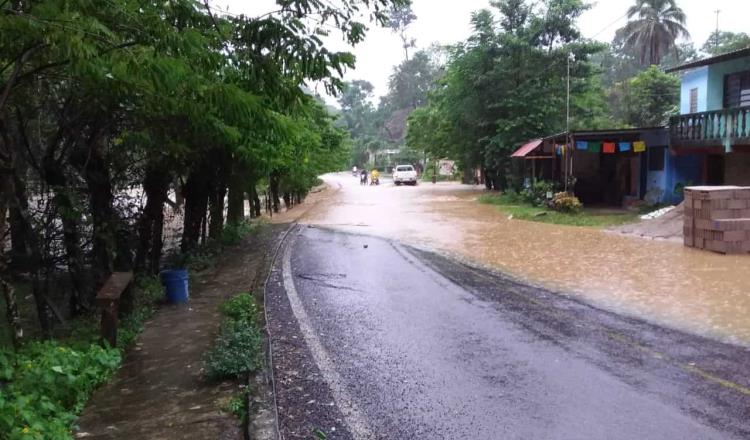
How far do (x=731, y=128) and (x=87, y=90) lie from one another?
17868 mm

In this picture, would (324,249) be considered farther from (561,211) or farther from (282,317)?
(561,211)

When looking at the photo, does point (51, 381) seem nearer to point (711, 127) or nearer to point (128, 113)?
point (128, 113)

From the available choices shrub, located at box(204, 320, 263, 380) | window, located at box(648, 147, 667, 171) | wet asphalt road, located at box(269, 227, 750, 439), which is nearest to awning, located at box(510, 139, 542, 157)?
window, located at box(648, 147, 667, 171)

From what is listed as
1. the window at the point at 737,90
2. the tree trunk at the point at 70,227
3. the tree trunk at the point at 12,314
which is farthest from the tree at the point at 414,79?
the tree trunk at the point at 12,314

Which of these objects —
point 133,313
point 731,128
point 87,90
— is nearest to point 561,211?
point 731,128

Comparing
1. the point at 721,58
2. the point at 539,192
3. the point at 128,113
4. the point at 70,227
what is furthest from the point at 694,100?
the point at 70,227

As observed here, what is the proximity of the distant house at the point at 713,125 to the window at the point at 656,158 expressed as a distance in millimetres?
371

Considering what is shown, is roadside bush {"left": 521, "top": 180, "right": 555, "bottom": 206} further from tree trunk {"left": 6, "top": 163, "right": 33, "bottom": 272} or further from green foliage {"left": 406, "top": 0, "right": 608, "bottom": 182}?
tree trunk {"left": 6, "top": 163, "right": 33, "bottom": 272}

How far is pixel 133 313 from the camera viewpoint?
29.6 feet

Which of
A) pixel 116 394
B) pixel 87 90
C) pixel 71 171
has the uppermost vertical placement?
pixel 87 90

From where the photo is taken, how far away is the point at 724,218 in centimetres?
1372

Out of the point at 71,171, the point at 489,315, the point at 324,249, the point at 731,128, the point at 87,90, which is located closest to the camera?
the point at 87,90

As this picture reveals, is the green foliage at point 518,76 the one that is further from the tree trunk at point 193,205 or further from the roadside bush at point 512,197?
the tree trunk at point 193,205

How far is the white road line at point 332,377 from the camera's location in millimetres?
4891
